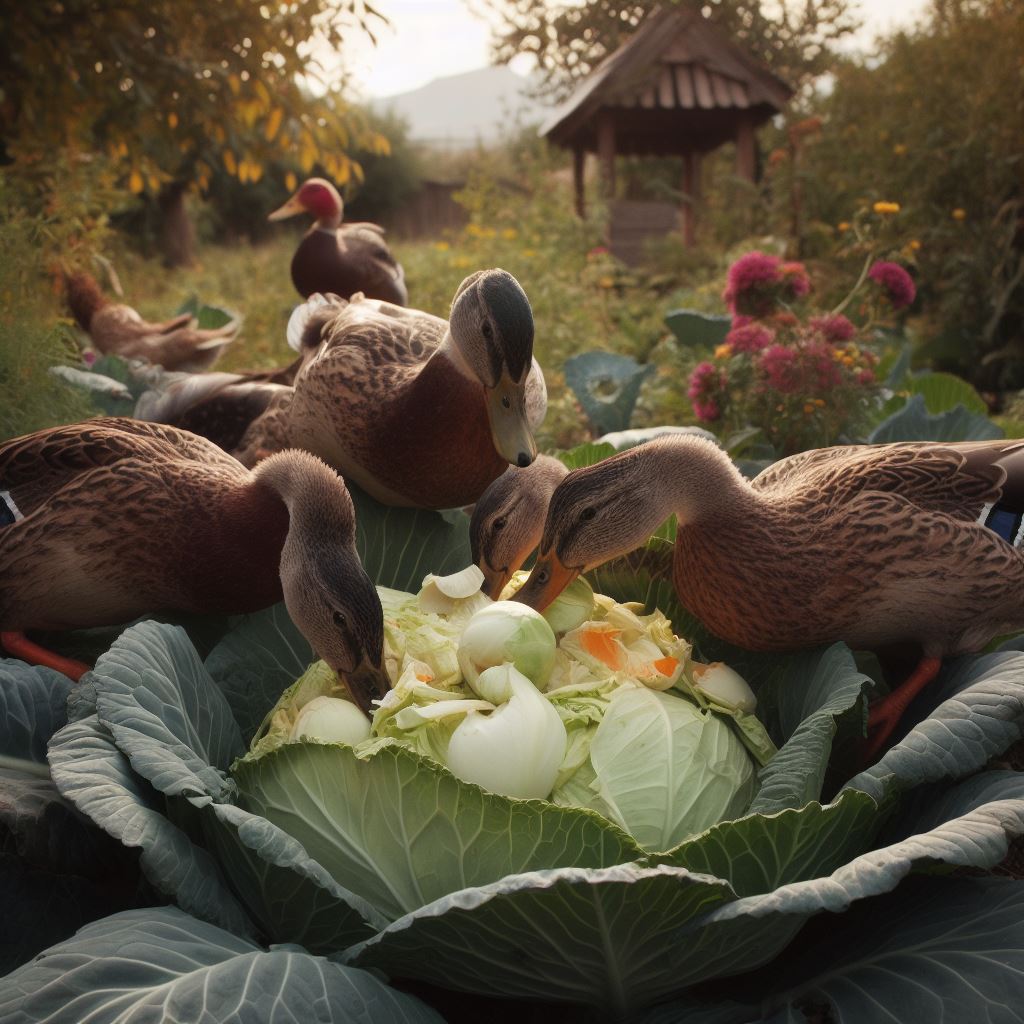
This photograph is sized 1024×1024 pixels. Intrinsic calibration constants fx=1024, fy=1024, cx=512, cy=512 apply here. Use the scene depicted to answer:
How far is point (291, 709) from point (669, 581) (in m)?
1.08

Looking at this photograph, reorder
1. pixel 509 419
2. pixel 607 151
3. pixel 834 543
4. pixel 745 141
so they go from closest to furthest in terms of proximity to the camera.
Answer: pixel 834 543 < pixel 509 419 < pixel 607 151 < pixel 745 141

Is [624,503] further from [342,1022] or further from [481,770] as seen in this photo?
[342,1022]

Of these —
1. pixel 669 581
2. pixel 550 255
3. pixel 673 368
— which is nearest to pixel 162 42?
pixel 550 255

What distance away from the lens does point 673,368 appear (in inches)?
287

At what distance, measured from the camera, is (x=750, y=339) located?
5062 mm

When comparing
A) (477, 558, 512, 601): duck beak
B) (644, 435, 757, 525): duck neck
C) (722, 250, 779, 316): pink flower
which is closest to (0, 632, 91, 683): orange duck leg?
(477, 558, 512, 601): duck beak

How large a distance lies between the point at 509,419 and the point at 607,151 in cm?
1309

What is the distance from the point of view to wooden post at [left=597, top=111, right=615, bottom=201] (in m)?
14.8

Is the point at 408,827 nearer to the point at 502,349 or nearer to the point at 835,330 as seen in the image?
the point at 502,349

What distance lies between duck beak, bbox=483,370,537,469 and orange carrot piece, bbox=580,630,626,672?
0.54 metres

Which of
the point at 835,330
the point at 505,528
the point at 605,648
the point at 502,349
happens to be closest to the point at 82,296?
the point at 835,330

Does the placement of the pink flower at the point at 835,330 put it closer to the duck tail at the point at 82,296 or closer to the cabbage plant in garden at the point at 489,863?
the cabbage plant in garden at the point at 489,863

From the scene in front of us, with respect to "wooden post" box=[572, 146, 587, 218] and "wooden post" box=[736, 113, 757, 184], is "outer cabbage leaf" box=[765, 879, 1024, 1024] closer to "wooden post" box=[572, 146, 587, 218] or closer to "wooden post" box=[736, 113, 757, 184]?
"wooden post" box=[572, 146, 587, 218]

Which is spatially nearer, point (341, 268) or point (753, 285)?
point (753, 285)
